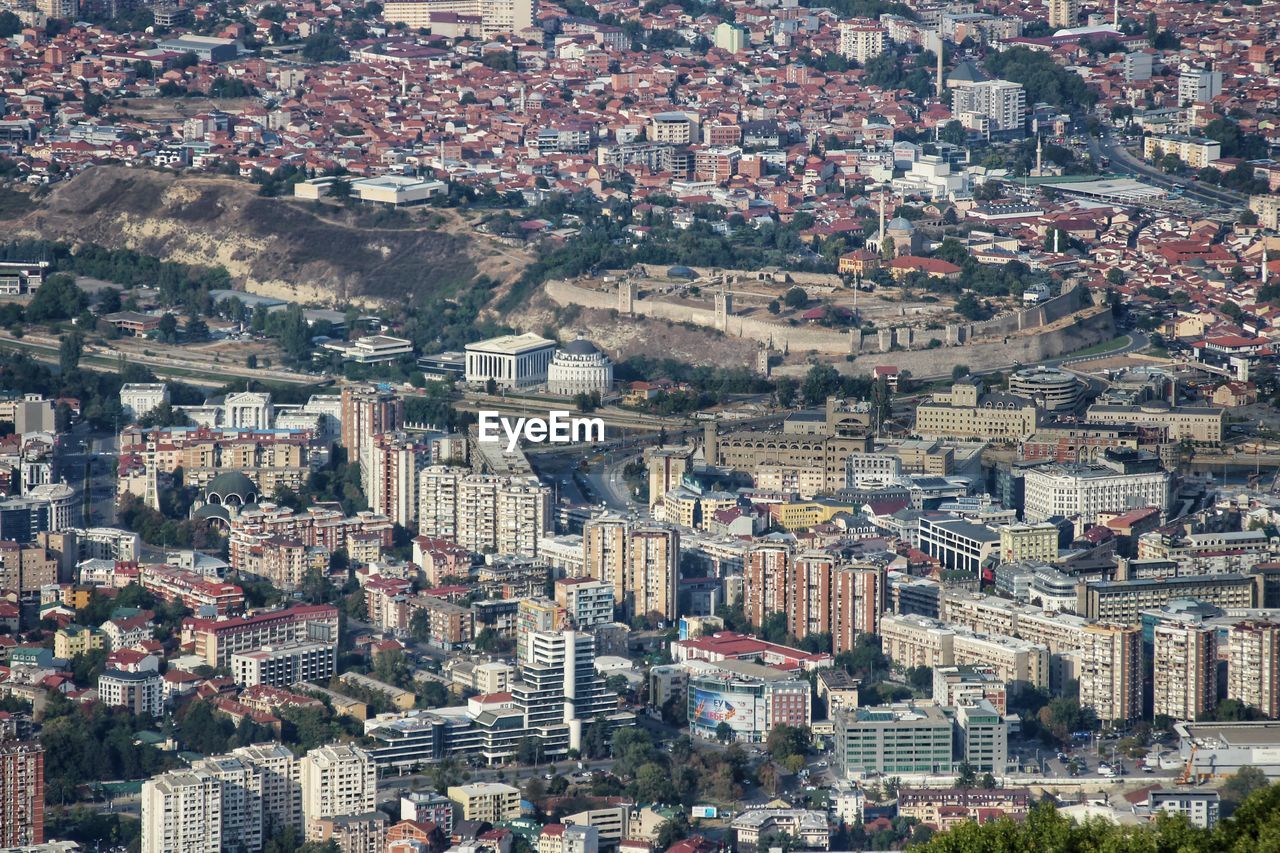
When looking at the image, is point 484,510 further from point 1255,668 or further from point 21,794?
point 21,794

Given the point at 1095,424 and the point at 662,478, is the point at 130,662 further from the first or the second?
the point at 1095,424

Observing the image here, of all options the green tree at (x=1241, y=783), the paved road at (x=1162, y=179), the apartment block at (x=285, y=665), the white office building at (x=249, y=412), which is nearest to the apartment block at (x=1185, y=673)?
the green tree at (x=1241, y=783)

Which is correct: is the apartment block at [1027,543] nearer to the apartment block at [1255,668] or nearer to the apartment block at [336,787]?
the apartment block at [1255,668]

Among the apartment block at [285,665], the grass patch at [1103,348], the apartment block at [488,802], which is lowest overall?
the apartment block at [488,802]

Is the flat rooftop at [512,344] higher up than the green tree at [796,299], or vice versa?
the green tree at [796,299]

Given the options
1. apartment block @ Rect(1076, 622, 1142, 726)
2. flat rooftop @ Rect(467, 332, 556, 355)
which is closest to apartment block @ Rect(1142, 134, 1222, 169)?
flat rooftop @ Rect(467, 332, 556, 355)

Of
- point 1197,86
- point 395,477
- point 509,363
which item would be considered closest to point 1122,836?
point 395,477

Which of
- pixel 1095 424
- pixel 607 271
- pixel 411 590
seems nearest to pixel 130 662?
pixel 411 590
